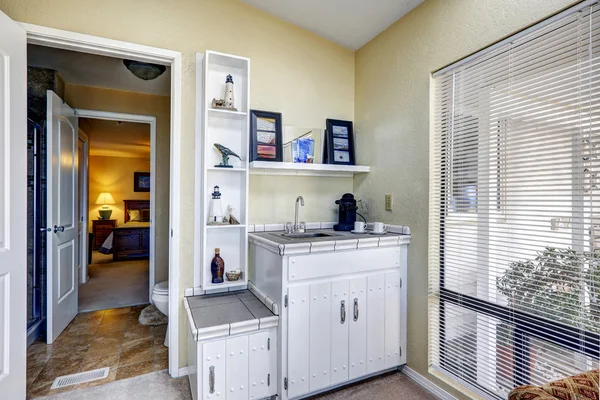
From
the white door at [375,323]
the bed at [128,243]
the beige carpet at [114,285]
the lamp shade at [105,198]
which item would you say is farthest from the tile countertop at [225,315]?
the lamp shade at [105,198]

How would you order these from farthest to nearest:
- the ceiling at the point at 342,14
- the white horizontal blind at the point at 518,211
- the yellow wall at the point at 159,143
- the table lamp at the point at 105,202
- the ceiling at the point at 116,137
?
1. the table lamp at the point at 105,202
2. the ceiling at the point at 116,137
3. the yellow wall at the point at 159,143
4. the ceiling at the point at 342,14
5. the white horizontal blind at the point at 518,211

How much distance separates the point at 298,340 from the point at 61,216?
7.97 ft

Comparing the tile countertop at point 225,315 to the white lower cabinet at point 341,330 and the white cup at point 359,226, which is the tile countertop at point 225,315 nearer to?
the white lower cabinet at point 341,330

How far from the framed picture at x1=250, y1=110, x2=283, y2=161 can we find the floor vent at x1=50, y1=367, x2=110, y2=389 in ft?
6.01

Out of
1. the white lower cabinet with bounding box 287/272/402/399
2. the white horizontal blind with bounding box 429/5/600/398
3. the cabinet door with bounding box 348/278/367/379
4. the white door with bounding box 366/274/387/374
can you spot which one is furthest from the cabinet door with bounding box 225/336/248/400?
the white horizontal blind with bounding box 429/5/600/398

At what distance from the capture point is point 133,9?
2.05 meters

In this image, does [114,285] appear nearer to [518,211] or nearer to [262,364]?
[262,364]

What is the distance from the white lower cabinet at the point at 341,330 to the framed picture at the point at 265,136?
101cm

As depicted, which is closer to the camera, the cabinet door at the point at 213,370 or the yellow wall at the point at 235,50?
the cabinet door at the point at 213,370

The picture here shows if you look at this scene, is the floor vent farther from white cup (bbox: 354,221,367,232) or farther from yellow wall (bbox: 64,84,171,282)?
white cup (bbox: 354,221,367,232)

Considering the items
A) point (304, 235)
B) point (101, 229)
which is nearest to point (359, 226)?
point (304, 235)

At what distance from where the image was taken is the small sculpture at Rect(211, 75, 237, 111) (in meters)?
2.16

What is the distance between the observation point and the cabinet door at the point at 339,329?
1943mm

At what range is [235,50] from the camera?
2.35 metres
